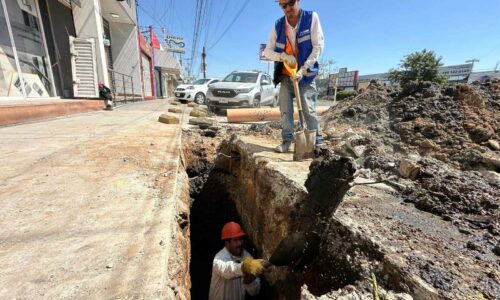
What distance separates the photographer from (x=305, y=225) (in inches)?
77.5

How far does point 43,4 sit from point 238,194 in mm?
→ 8969

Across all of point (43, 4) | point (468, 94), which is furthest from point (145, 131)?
point (43, 4)

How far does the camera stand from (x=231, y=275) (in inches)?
96.0

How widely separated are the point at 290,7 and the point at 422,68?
2207cm

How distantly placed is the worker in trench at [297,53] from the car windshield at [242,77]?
604 cm

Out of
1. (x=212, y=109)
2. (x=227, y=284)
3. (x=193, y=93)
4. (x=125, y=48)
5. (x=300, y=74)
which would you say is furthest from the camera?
(x=125, y=48)

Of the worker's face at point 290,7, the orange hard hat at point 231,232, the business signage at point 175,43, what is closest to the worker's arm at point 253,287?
the orange hard hat at point 231,232

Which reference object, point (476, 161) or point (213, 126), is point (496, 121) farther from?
point (213, 126)

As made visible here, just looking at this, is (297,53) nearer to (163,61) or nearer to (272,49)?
(272,49)

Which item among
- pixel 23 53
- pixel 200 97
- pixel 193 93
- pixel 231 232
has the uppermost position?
pixel 23 53

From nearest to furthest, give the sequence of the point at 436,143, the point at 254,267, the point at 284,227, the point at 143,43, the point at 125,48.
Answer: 1. the point at 254,267
2. the point at 284,227
3. the point at 436,143
4. the point at 125,48
5. the point at 143,43

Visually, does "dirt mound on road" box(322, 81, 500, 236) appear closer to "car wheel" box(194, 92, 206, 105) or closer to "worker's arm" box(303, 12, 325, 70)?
"worker's arm" box(303, 12, 325, 70)

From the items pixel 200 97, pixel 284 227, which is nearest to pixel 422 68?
pixel 200 97

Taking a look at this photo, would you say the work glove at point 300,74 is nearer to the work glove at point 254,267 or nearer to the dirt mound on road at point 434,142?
the dirt mound on road at point 434,142
